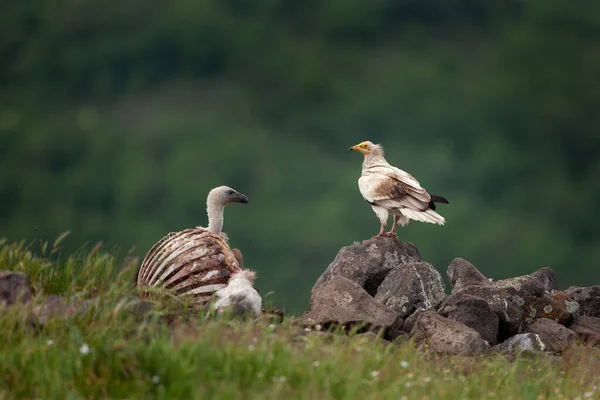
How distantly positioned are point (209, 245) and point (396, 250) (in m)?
3.79

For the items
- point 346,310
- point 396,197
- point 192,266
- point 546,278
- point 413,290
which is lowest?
point 346,310

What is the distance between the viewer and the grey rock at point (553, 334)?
12156mm

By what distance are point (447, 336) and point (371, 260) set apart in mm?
2951

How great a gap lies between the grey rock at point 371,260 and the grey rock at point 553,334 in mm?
2172

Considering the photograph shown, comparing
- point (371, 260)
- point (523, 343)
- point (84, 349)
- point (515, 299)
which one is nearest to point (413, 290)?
point (371, 260)

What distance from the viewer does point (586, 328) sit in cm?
1335

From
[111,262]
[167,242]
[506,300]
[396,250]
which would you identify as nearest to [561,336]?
[506,300]

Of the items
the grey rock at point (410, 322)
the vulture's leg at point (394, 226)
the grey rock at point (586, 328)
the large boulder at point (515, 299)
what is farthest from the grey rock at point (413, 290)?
the grey rock at point (586, 328)

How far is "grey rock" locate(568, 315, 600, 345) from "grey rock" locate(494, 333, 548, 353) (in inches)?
50.8

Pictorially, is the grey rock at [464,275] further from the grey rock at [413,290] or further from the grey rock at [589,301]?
the grey rock at [589,301]

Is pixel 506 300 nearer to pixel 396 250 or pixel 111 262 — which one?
pixel 396 250

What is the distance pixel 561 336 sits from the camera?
1234cm

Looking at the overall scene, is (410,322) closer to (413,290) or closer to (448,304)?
(448,304)

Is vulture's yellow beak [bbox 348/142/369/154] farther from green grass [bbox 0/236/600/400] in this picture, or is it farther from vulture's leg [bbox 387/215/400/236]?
green grass [bbox 0/236/600/400]
